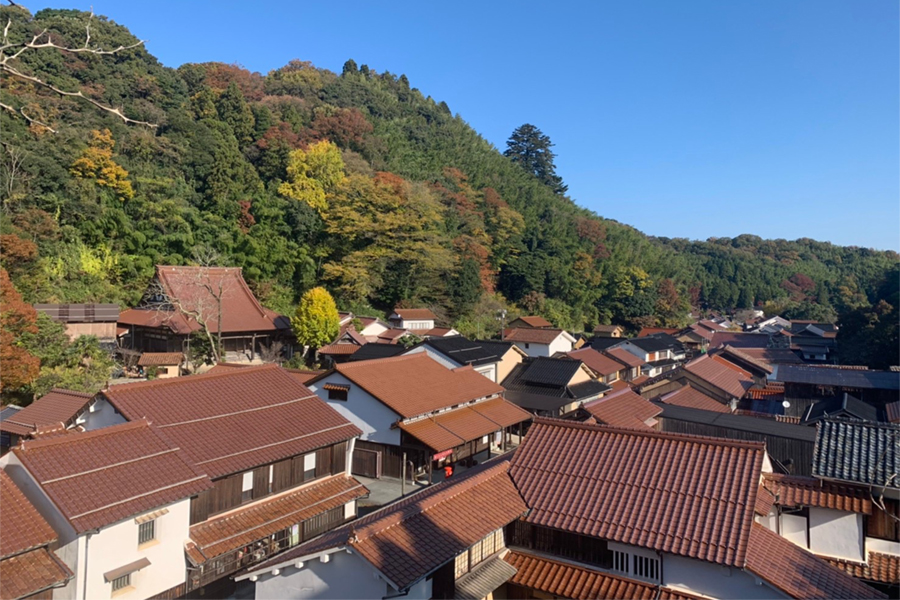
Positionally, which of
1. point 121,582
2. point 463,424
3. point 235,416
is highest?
point 235,416

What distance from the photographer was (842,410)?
716 inches

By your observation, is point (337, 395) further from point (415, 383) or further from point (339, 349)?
point (339, 349)

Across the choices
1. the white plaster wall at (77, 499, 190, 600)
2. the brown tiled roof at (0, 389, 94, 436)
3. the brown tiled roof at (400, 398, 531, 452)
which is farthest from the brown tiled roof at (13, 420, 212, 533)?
the brown tiled roof at (400, 398, 531, 452)

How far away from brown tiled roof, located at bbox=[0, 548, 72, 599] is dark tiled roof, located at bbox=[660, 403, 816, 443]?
1650 centimetres

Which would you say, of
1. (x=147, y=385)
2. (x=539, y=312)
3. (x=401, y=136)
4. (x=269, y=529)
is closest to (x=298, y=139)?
(x=401, y=136)

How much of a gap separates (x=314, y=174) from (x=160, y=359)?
21291 mm

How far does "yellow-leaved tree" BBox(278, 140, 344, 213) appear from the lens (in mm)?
36406

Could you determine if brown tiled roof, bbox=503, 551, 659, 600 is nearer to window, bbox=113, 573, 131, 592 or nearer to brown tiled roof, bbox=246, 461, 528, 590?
brown tiled roof, bbox=246, 461, 528, 590

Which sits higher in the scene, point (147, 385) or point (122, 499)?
point (147, 385)

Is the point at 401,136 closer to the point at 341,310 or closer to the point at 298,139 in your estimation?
the point at 298,139

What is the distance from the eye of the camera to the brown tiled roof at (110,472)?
7.91 metres

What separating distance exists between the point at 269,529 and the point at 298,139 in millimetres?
38758

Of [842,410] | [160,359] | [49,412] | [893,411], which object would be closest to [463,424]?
[49,412]

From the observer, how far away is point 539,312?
149 ft
